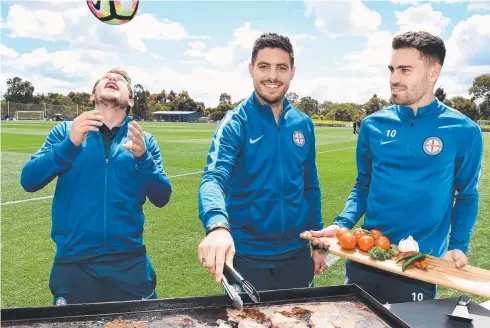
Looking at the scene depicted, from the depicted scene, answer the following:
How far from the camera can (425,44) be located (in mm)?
3055

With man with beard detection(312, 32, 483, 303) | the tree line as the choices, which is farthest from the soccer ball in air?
the tree line

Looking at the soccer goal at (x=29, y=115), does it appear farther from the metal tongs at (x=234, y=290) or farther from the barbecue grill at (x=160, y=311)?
the metal tongs at (x=234, y=290)

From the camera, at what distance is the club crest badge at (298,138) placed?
326 cm

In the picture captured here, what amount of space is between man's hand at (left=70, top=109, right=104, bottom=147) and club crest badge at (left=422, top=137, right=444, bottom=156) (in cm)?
209

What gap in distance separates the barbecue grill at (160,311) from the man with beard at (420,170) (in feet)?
3.09

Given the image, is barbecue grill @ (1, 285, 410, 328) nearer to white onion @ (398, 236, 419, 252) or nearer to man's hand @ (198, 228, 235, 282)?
man's hand @ (198, 228, 235, 282)

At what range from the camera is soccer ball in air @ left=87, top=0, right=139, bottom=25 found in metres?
3.93

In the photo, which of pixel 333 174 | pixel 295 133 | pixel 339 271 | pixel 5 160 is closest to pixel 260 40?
pixel 295 133

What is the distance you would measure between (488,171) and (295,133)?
54.1ft

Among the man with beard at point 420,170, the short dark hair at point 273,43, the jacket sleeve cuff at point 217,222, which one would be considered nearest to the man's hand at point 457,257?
the man with beard at point 420,170

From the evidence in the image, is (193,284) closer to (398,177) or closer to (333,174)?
(398,177)

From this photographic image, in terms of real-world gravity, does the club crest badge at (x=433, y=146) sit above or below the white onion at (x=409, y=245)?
above

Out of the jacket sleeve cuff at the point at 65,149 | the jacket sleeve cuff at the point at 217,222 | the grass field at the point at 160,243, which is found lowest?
the grass field at the point at 160,243

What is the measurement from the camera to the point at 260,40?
10.3 ft
